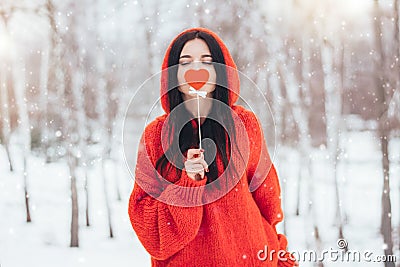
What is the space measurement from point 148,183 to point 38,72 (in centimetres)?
70

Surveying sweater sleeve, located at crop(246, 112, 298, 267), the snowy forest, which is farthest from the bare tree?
sweater sleeve, located at crop(246, 112, 298, 267)

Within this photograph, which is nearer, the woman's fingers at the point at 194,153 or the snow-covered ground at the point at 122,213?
the woman's fingers at the point at 194,153

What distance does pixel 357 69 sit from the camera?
4.28 ft

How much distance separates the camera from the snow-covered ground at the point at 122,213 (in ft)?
4.22

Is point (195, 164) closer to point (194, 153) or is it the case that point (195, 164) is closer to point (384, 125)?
point (194, 153)

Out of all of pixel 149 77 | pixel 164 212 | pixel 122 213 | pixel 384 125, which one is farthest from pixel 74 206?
pixel 384 125

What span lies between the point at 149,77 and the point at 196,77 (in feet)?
1.57

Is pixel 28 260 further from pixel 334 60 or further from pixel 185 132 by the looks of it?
pixel 334 60

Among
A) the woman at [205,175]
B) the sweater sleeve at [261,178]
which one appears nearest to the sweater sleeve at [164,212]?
the woman at [205,175]

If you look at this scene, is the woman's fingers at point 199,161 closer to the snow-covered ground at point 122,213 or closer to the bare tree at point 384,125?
the snow-covered ground at point 122,213

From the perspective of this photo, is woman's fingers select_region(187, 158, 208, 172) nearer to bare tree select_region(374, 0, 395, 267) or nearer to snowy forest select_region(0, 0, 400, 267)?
snowy forest select_region(0, 0, 400, 267)

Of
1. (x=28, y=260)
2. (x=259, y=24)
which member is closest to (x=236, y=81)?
(x=259, y=24)

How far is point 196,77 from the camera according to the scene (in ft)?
2.77

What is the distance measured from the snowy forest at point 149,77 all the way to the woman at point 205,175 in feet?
1.47
